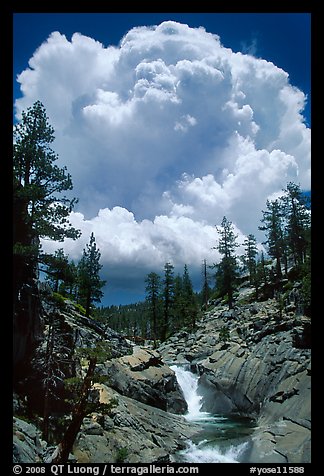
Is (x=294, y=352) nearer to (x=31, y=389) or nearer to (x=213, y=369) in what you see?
(x=213, y=369)

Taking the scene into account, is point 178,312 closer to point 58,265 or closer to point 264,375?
point 264,375

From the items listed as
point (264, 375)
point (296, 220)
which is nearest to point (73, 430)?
point (264, 375)

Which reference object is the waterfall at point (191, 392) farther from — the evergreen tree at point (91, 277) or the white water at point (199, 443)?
the evergreen tree at point (91, 277)

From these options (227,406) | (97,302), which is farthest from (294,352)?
(97,302)

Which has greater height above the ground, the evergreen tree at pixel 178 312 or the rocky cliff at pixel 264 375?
the evergreen tree at pixel 178 312

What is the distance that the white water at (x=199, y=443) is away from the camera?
54.4ft

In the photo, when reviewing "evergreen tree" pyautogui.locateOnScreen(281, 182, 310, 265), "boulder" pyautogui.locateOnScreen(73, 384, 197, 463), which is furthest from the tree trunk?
"evergreen tree" pyautogui.locateOnScreen(281, 182, 310, 265)

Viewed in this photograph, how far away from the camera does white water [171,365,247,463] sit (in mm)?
16578

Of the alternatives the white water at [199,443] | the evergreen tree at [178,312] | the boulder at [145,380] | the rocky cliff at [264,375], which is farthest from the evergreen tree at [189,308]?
the boulder at [145,380]

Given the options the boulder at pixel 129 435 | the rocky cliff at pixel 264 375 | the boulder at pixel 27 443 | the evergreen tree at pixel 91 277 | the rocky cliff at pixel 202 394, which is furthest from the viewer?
the evergreen tree at pixel 91 277

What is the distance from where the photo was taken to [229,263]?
163ft
